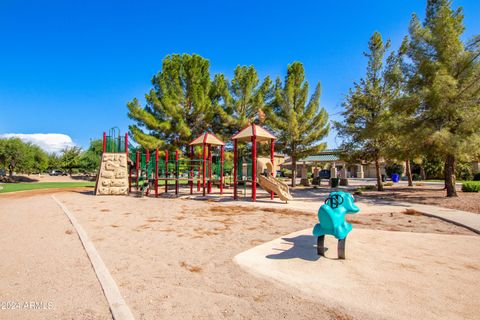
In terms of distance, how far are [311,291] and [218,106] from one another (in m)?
23.5

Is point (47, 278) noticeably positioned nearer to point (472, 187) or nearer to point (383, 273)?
point (383, 273)

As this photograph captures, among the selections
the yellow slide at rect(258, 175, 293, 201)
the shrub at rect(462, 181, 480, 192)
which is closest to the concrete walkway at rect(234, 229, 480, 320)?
the yellow slide at rect(258, 175, 293, 201)

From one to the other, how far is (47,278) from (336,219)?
4.29m

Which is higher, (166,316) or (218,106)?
(218,106)

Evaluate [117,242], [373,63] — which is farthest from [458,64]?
→ [117,242]

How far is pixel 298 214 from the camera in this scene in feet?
32.6

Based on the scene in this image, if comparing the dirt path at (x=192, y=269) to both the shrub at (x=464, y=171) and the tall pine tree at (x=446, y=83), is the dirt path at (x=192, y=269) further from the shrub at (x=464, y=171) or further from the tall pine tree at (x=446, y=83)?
the shrub at (x=464, y=171)

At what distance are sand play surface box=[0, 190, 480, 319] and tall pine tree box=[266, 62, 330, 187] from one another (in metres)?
17.9

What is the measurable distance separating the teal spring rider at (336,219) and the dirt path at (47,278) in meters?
3.27

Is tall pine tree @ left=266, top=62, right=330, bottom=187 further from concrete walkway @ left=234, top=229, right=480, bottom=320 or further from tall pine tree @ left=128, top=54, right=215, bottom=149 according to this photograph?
concrete walkway @ left=234, top=229, right=480, bottom=320

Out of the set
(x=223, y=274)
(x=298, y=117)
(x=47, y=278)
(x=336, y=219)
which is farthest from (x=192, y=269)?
(x=298, y=117)

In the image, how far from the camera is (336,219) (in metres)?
4.52

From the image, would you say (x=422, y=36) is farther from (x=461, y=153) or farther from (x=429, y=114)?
(x=461, y=153)

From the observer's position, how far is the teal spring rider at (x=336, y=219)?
449 cm
